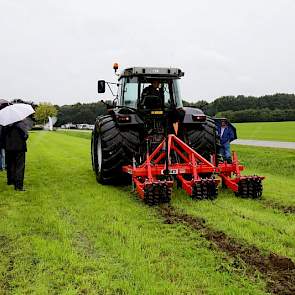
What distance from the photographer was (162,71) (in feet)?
30.7

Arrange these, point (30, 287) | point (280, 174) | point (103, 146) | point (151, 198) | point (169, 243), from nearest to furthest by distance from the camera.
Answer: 1. point (30, 287)
2. point (169, 243)
3. point (151, 198)
4. point (103, 146)
5. point (280, 174)

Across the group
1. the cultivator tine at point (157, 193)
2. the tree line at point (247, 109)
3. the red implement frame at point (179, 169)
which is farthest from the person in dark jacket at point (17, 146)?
the tree line at point (247, 109)

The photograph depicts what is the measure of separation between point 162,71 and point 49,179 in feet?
12.3

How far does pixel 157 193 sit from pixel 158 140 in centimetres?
217

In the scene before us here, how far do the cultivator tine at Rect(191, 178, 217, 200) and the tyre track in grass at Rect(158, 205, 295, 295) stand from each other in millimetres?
1323

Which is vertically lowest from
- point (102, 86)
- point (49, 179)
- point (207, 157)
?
point (49, 179)

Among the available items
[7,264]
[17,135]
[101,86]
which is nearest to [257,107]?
[101,86]

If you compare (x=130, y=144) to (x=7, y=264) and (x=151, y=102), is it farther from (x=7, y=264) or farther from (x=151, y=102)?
(x=7, y=264)

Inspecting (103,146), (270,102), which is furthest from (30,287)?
(270,102)

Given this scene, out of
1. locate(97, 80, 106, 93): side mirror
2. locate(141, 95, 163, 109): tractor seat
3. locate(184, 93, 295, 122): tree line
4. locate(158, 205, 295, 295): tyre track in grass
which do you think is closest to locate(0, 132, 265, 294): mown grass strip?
locate(158, 205, 295, 295): tyre track in grass

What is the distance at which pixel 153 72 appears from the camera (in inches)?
368

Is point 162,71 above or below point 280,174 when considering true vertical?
above

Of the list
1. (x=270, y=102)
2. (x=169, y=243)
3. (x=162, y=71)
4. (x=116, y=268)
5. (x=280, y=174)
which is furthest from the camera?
(x=270, y=102)

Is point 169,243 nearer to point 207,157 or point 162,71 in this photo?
point 207,157
